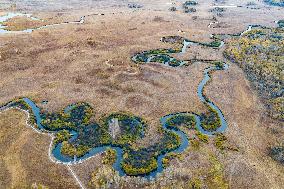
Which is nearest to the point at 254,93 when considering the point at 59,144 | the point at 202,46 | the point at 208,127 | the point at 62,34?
the point at 208,127

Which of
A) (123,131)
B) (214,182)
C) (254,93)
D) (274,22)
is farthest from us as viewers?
(274,22)

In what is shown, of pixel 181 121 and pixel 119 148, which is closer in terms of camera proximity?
pixel 119 148

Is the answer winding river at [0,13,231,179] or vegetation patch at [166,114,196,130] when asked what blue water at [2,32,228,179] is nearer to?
winding river at [0,13,231,179]

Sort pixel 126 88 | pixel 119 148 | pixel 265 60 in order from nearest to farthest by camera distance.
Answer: pixel 119 148
pixel 126 88
pixel 265 60

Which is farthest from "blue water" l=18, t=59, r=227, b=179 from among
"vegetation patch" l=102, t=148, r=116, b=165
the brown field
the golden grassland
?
the golden grassland

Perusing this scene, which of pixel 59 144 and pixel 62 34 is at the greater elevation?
pixel 62 34

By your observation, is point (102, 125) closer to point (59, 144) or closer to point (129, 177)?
point (59, 144)

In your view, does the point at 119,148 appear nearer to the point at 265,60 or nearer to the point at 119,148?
the point at 119,148

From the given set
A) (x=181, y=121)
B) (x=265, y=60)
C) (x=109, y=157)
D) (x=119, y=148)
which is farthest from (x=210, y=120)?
(x=265, y=60)

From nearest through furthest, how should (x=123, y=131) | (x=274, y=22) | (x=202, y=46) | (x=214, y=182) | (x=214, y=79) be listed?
(x=214, y=182) → (x=123, y=131) → (x=214, y=79) → (x=202, y=46) → (x=274, y=22)
